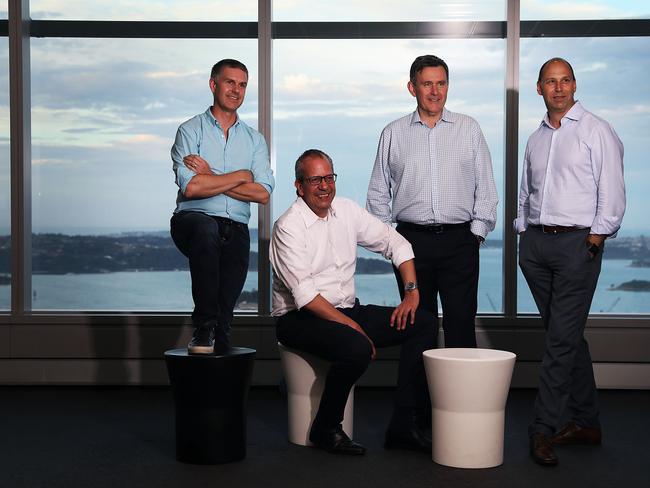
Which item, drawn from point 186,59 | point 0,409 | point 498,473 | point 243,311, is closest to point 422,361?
point 498,473

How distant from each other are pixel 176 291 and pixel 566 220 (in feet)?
8.92

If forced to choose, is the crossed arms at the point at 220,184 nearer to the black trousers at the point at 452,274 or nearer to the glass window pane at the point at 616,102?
the black trousers at the point at 452,274

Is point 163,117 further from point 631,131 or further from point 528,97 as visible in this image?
point 631,131

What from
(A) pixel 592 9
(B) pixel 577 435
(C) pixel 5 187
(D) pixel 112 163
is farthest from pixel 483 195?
(C) pixel 5 187

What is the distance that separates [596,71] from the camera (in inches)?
220

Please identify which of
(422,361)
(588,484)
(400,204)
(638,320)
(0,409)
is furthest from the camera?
(638,320)

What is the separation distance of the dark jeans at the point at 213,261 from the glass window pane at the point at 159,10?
192 centimetres

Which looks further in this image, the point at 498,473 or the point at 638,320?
the point at 638,320

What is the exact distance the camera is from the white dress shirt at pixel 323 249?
3.89 m

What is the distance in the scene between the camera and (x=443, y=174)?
4.22 metres

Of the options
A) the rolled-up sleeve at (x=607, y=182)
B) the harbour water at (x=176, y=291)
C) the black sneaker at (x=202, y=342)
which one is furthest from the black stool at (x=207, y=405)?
the harbour water at (x=176, y=291)

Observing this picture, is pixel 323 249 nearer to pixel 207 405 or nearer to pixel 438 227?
pixel 438 227

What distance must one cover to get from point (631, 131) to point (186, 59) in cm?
274

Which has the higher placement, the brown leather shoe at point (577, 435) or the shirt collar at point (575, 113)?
the shirt collar at point (575, 113)
